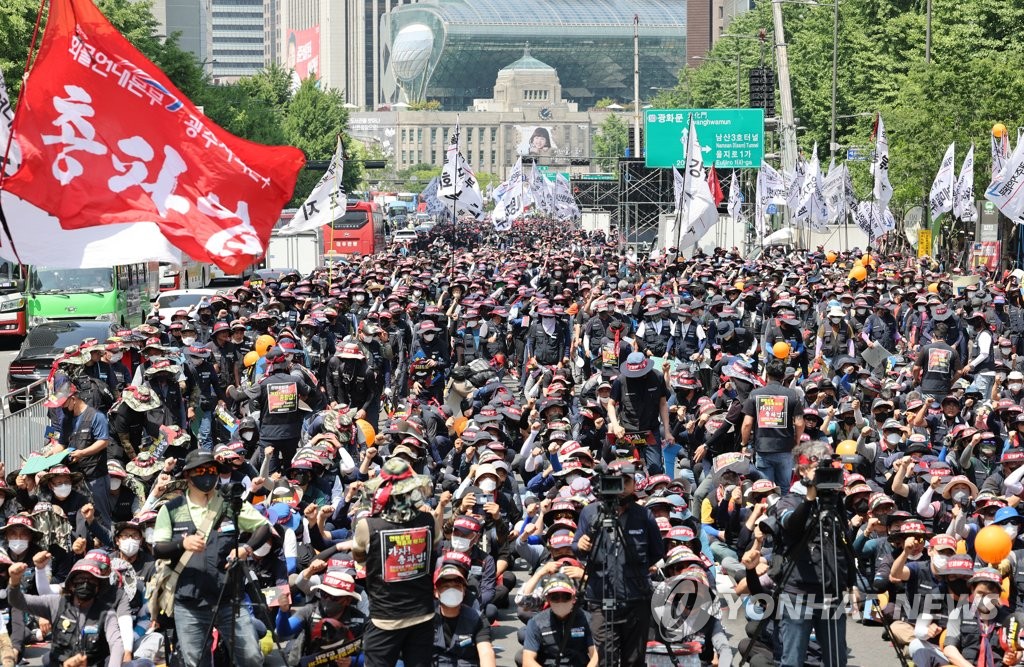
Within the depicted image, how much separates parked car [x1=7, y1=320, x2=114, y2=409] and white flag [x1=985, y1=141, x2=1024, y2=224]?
42.9 feet

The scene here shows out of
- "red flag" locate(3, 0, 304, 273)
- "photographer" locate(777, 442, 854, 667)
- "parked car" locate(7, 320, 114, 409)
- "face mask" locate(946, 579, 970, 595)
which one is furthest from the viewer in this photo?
"parked car" locate(7, 320, 114, 409)

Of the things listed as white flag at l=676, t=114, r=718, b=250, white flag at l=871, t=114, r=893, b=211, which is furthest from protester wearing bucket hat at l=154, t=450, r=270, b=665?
white flag at l=871, t=114, r=893, b=211

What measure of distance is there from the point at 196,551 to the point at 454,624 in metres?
1.47

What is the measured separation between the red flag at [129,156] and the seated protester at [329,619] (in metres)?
2.76

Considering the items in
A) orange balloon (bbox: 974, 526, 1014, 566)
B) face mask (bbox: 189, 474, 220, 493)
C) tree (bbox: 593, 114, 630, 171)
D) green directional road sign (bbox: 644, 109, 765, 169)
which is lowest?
orange balloon (bbox: 974, 526, 1014, 566)

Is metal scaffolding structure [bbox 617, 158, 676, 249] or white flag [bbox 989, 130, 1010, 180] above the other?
white flag [bbox 989, 130, 1010, 180]

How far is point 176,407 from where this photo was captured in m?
15.8

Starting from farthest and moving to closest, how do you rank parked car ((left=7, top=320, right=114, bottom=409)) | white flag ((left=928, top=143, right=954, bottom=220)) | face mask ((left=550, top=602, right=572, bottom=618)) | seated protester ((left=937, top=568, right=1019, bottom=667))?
white flag ((left=928, top=143, right=954, bottom=220)) → parked car ((left=7, top=320, right=114, bottom=409)) → seated protester ((left=937, top=568, right=1019, bottom=667)) → face mask ((left=550, top=602, right=572, bottom=618))

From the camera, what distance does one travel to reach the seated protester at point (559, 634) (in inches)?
362

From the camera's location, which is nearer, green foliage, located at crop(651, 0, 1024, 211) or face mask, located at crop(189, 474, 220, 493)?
face mask, located at crop(189, 474, 220, 493)

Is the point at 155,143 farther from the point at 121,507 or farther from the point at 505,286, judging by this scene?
the point at 505,286

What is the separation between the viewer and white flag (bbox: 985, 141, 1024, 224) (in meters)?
25.5

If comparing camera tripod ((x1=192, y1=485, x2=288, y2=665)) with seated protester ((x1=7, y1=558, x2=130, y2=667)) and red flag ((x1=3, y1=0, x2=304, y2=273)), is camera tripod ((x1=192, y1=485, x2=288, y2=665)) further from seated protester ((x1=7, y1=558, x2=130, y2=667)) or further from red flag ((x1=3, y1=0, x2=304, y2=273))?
red flag ((x1=3, y1=0, x2=304, y2=273))

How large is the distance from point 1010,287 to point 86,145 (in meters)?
17.6
